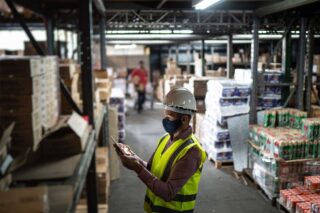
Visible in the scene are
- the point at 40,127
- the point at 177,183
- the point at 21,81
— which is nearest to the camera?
the point at 21,81

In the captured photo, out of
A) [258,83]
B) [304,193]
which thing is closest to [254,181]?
[304,193]

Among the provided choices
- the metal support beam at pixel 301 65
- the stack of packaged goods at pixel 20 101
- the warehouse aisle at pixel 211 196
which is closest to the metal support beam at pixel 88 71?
the stack of packaged goods at pixel 20 101

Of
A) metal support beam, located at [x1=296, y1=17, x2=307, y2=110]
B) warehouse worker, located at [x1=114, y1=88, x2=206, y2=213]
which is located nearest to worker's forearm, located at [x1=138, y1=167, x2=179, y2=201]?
warehouse worker, located at [x1=114, y1=88, x2=206, y2=213]

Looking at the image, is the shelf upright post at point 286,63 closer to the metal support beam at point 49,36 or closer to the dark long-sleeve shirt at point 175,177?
the metal support beam at point 49,36

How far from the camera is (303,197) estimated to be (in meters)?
5.30

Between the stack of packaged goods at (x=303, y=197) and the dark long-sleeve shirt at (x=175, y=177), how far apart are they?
2710 millimetres

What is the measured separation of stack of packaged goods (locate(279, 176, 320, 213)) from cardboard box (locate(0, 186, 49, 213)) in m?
4.20

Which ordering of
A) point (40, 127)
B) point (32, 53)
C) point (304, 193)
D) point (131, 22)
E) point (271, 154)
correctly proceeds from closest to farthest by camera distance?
point (40, 127) → point (304, 193) → point (271, 154) → point (32, 53) → point (131, 22)

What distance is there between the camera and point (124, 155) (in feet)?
10.1

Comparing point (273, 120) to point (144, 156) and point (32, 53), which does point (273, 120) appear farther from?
point (32, 53)

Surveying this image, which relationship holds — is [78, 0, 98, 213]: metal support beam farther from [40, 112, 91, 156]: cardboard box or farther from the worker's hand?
[40, 112, 91, 156]: cardboard box

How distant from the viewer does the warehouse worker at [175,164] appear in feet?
9.53

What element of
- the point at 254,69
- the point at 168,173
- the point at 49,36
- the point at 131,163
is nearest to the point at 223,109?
the point at 254,69

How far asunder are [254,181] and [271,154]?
109 cm
